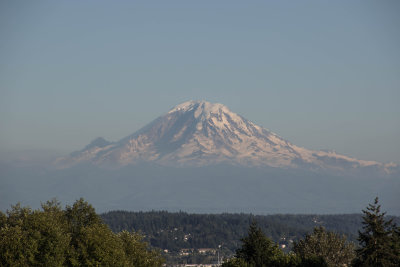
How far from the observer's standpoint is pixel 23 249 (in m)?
114

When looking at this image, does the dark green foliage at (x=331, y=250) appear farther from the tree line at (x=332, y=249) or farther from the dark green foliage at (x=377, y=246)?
the dark green foliage at (x=377, y=246)

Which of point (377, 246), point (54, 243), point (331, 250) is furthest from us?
point (331, 250)

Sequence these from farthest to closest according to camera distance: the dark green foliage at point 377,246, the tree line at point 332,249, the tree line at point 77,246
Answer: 1. the tree line at point 77,246
2. the tree line at point 332,249
3. the dark green foliage at point 377,246

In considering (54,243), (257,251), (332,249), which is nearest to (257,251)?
(257,251)

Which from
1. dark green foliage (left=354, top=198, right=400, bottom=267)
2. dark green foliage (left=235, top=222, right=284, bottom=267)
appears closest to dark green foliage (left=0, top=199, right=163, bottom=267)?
dark green foliage (left=235, top=222, right=284, bottom=267)

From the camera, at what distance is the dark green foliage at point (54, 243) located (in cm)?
11294

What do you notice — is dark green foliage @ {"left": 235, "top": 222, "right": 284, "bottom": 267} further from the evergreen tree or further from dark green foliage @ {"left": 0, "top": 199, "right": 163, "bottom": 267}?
dark green foliage @ {"left": 0, "top": 199, "right": 163, "bottom": 267}

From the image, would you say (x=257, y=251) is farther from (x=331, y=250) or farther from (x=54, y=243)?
(x=54, y=243)

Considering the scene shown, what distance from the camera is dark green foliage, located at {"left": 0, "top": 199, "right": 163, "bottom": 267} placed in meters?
113

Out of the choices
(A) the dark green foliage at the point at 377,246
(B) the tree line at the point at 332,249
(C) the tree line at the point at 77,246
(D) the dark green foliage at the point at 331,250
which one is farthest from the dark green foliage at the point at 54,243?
(A) the dark green foliage at the point at 377,246

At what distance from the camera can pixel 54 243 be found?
115 meters

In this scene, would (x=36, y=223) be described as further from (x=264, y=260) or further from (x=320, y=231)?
(x=320, y=231)

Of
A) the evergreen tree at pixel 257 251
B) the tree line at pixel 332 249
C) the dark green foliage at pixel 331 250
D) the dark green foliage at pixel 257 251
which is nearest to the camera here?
the tree line at pixel 332 249

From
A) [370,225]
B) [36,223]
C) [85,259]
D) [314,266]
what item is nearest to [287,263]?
[314,266]
